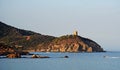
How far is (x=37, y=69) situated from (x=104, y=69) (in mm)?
14111

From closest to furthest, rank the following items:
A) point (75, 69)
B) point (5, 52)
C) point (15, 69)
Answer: point (15, 69) → point (75, 69) → point (5, 52)

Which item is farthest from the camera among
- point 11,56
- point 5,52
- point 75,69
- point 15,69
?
point 5,52

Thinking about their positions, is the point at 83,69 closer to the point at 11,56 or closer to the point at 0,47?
the point at 11,56

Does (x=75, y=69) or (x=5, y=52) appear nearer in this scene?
(x=75, y=69)

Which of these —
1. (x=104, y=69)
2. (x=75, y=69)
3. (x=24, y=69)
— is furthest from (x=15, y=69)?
(x=104, y=69)

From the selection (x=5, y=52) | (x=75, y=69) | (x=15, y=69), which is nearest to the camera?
(x=15, y=69)

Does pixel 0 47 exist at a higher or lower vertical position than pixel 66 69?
higher

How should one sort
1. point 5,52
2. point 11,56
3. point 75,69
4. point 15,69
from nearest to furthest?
1. point 15,69
2. point 75,69
3. point 11,56
4. point 5,52

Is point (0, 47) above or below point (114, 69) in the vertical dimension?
above

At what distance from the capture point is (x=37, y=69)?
73.6 meters

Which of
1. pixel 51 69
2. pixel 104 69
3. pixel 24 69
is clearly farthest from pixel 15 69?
pixel 104 69

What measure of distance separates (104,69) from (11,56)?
5982 centimetres

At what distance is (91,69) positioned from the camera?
75938mm

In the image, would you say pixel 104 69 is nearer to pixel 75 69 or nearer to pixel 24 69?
pixel 75 69
